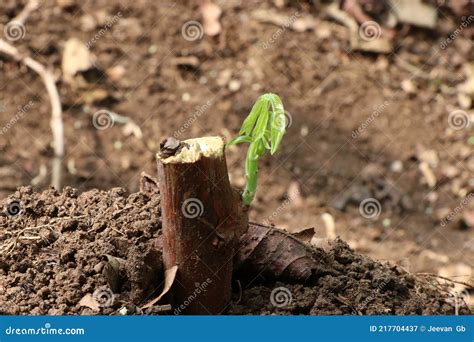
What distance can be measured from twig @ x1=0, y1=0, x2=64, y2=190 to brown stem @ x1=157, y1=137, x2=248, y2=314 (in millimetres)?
2255

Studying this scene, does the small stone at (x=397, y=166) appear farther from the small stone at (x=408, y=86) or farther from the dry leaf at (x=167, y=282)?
the dry leaf at (x=167, y=282)

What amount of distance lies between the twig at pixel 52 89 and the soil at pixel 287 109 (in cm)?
4

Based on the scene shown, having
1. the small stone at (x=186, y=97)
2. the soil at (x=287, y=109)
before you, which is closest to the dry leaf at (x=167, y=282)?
the soil at (x=287, y=109)

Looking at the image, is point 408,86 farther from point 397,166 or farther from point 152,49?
point 152,49

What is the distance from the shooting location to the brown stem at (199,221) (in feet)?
7.04

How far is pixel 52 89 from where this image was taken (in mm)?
4770

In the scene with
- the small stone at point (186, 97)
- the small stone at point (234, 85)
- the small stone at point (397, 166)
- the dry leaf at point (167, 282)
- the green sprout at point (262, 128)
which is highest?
the small stone at point (234, 85)

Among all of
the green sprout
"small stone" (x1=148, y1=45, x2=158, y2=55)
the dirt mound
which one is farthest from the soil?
the green sprout

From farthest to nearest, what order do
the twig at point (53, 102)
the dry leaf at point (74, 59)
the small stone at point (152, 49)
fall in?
the small stone at point (152, 49) < the dry leaf at point (74, 59) < the twig at point (53, 102)

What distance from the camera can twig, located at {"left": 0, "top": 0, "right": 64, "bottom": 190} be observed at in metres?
4.52

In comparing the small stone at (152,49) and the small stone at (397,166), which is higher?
the small stone at (152,49)

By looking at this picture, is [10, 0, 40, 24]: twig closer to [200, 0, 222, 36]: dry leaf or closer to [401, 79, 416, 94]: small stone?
[200, 0, 222, 36]: dry leaf

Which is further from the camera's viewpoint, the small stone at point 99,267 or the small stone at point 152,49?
the small stone at point 152,49

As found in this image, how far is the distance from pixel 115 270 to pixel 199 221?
25 centimetres
